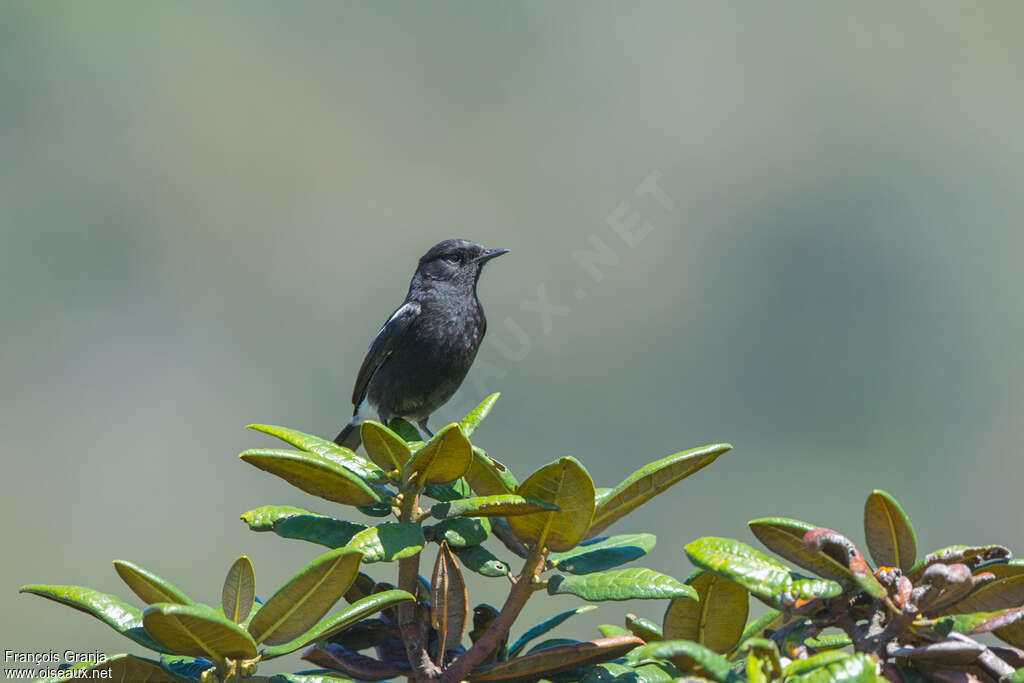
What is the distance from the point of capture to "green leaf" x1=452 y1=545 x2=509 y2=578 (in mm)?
2590

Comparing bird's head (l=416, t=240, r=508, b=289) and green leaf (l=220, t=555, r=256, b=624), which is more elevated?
bird's head (l=416, t=240, r=508, b=289)

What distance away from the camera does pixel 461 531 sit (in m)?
2.50

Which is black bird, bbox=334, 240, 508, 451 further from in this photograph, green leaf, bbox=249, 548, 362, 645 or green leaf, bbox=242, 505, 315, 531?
green leaf, bbox=249, 548, 362, 645

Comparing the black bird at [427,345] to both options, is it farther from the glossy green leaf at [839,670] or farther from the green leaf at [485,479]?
the glossy green leaf at [839,670]

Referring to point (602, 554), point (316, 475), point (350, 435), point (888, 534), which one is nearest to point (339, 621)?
point (316, 475)

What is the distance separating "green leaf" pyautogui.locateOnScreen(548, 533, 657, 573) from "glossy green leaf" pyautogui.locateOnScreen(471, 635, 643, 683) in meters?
0.20

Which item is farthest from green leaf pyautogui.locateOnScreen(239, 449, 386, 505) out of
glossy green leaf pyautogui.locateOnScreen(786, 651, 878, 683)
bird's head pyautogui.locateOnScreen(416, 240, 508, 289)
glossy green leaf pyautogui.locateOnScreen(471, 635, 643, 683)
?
bird's head pyautogui.locateOnScreen(416, 240, 508, 289)

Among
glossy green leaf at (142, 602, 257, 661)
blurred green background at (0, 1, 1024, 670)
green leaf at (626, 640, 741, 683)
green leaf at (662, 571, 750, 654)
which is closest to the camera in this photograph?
green leaf at (626, 640, 741, 683)

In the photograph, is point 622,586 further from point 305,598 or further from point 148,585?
point 148,585

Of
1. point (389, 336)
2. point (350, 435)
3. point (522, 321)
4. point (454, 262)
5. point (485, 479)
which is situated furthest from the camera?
point (522, 321)

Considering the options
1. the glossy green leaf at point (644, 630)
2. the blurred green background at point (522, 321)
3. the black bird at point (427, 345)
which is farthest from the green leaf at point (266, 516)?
the blurred green background at point (522, 321)

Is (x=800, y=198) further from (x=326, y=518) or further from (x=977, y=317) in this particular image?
(x=326, y=518)

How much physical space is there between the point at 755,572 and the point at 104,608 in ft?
4.25

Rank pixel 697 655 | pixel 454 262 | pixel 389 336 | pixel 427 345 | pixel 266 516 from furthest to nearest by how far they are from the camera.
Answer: pixel 454 262
pixel 389 336
pixel 427 345
pixel 266 516
pixel 697 655
